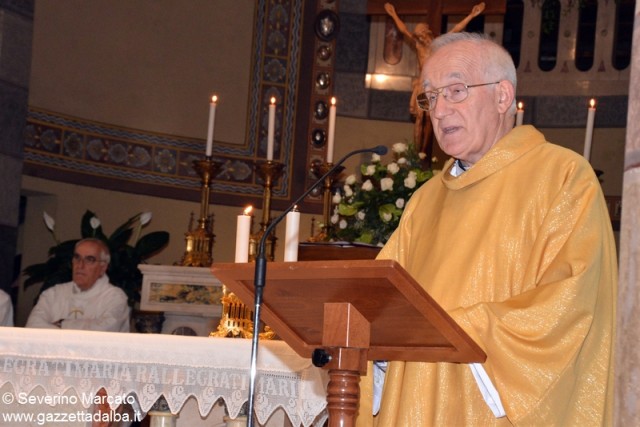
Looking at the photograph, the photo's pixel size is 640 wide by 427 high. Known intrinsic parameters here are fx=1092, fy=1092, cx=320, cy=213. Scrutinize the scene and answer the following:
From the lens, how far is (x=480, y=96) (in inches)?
117

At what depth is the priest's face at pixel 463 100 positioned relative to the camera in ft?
9.71

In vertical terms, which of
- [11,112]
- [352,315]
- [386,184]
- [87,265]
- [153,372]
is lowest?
[153,372]

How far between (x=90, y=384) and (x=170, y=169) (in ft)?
18.0

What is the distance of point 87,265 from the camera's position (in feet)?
21.8

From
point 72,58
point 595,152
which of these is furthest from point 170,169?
point 595,152

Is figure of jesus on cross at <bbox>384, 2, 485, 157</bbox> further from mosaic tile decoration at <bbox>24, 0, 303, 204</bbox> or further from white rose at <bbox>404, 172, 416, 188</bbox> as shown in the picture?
mosaic tile decoration at <bbox>24, 0, 303, 204</bbox>

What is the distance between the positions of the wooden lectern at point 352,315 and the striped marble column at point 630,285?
17.1 inches

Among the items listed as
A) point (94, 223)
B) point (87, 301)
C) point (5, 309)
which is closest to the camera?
point (5, 309)

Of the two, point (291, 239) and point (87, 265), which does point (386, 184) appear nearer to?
point (291, 239)

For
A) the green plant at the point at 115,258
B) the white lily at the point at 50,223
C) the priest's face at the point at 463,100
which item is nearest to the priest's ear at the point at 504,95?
the priest's face at the point at 463,100

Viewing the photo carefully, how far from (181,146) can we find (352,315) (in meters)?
6.94

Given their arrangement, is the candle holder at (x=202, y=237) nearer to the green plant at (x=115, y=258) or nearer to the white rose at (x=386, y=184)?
the white rose at (x=386, y=184)

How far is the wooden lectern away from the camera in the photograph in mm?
2240

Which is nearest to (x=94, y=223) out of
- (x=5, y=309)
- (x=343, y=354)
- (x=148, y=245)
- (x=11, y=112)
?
(x=148, y=245)
